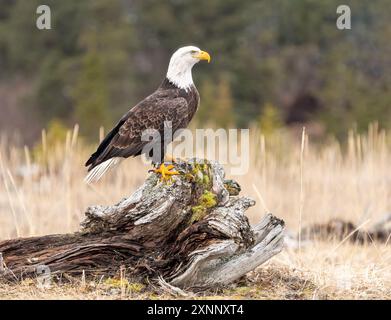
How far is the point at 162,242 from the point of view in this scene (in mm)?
5520

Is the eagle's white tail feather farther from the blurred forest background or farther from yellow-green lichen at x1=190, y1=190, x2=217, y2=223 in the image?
the blurred forest background

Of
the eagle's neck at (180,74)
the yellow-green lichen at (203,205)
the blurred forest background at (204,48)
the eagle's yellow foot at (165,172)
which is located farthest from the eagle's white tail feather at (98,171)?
the blurred forest background at (204,48)

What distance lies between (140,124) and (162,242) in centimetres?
136

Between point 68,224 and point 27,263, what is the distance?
83.8 inches

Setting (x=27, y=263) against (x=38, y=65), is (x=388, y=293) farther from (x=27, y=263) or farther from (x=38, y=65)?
(x=38, y=65)

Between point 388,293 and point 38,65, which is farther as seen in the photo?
point 38,65

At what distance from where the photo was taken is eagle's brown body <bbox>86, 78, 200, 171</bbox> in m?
6.42

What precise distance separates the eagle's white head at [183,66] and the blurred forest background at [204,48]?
19.9m

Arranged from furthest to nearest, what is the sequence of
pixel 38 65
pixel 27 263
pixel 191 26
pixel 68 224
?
pixel 38 65 → pixel 191 26 → pixel 68 224 → pixel 27 263

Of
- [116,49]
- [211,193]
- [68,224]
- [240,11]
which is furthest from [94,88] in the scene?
[211,193]

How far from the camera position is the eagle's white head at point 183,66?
681cm

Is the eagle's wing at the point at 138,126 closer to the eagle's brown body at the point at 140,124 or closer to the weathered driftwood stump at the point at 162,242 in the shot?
the eagle's brown body at the point at 140,124

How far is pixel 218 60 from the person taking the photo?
99.9 ft
